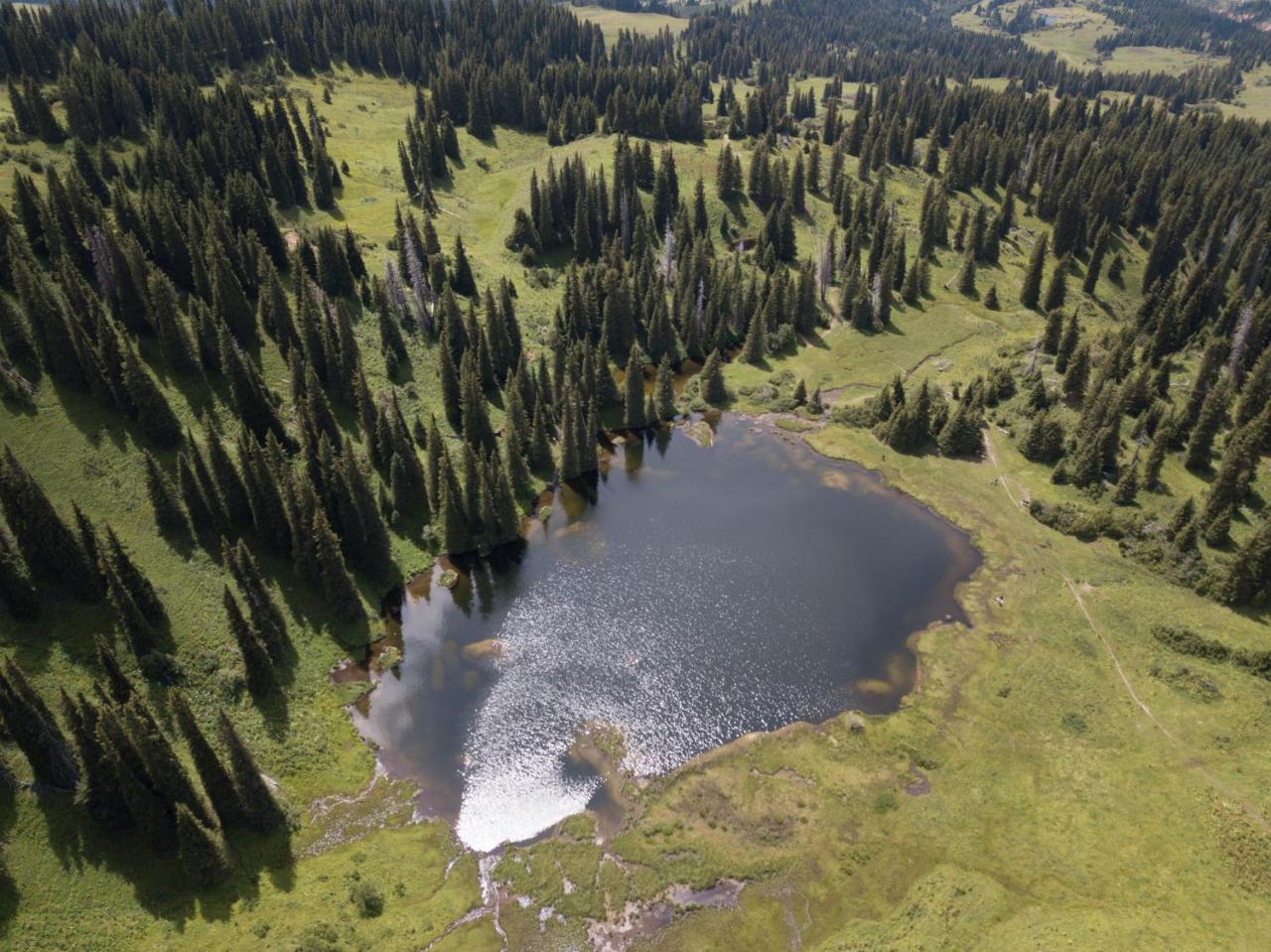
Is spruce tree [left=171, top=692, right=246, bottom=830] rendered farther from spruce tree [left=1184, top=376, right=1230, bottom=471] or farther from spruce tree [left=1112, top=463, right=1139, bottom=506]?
spruce tree [left=1184, top=376, right=1230, bottom=471]

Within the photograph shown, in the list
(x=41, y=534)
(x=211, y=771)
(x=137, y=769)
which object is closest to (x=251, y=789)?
(x=211, y=771)

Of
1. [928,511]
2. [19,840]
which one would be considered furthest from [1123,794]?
[19,840]

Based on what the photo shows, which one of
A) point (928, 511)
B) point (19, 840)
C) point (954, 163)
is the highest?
point (954, 163)

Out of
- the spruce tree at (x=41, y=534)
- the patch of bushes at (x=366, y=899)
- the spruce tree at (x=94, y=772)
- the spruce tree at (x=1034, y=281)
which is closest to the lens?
the spruce tree at (x=94, y=772)

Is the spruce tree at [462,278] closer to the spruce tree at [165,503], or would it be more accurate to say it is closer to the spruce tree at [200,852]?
the spruce tree at [165,503]

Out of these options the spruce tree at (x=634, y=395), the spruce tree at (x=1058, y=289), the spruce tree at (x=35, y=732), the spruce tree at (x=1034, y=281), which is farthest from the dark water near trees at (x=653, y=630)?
the spruce tree at (x=1058, y=289)

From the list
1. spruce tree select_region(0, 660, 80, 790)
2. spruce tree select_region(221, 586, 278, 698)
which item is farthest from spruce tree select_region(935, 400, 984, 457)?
spruce tree select_region(0, 660, 80, 790)

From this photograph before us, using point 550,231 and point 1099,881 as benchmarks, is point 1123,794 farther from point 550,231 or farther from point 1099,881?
point 550,231
